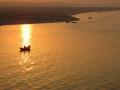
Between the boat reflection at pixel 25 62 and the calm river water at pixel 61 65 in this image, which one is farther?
the boat reflection at pixel 25 62

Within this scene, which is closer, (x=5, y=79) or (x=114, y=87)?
(x=114, y=87)

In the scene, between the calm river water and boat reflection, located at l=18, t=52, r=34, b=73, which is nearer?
the calm river water

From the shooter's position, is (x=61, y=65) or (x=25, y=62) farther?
(x=25, y=62)

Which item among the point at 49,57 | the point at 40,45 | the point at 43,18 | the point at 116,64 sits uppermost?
the point at 43,18

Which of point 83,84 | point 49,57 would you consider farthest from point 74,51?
point 83,84

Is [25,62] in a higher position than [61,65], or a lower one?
higher

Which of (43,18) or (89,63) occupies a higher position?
(43,18)

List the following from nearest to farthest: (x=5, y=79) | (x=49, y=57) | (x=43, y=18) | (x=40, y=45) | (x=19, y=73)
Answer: (x=5, y=79) < (x=19, y=73) < (x=49, y=57) < (x=40, y=45) < (x=43, y=18)

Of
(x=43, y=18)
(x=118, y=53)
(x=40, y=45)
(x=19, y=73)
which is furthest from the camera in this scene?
(x=43, y=18)

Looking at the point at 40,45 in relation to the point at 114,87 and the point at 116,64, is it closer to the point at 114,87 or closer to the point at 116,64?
the point at 116,64

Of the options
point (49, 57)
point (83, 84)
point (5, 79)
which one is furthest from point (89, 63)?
point (5, 79)
